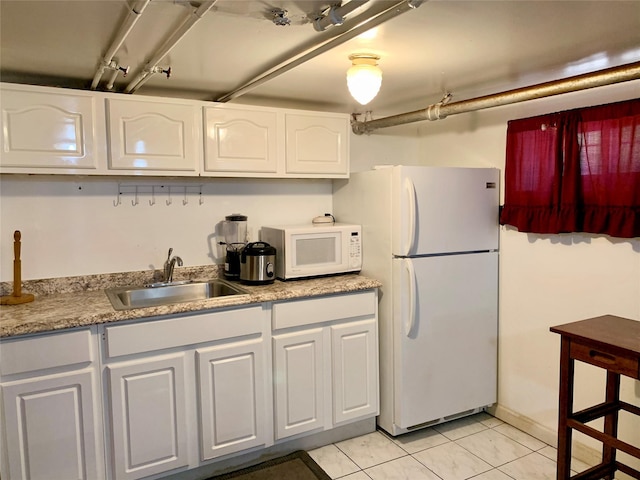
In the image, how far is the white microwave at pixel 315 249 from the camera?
278 centimetres

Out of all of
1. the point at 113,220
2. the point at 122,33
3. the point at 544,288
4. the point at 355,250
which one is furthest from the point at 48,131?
the point at 544,288

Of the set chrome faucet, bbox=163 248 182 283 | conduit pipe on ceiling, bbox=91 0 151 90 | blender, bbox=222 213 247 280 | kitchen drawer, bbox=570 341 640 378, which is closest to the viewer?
conduit pipe on ceiling, bbox=91 0 151 90

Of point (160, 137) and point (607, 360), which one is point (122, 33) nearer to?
point (160, 137)

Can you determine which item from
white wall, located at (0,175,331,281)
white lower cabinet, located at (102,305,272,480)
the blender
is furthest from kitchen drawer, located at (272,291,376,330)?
white wall, located at (0,175,331,281)

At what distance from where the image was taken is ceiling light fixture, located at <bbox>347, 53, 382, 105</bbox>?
6.88ft

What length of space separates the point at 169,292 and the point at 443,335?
169cm

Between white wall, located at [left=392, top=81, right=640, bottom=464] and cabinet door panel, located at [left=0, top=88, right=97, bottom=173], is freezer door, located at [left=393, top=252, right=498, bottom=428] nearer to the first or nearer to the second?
white wall, located at [left=392, top=81, right=640, bottom=464]

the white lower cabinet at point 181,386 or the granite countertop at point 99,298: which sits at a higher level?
the granite countertop at point 99,298

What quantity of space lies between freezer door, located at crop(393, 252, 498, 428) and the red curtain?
458 millimetres

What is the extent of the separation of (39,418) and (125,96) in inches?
62.9

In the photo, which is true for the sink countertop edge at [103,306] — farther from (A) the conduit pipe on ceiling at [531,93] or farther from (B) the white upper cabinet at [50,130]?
(A) the conduit pipe on ceiling at [531,93]

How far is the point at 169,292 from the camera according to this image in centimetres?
277

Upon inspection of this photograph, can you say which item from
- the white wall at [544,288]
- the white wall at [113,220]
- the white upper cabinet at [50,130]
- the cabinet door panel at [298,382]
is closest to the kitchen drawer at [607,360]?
the white wall at [544,288]

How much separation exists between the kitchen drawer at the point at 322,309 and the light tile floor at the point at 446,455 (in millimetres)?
789
